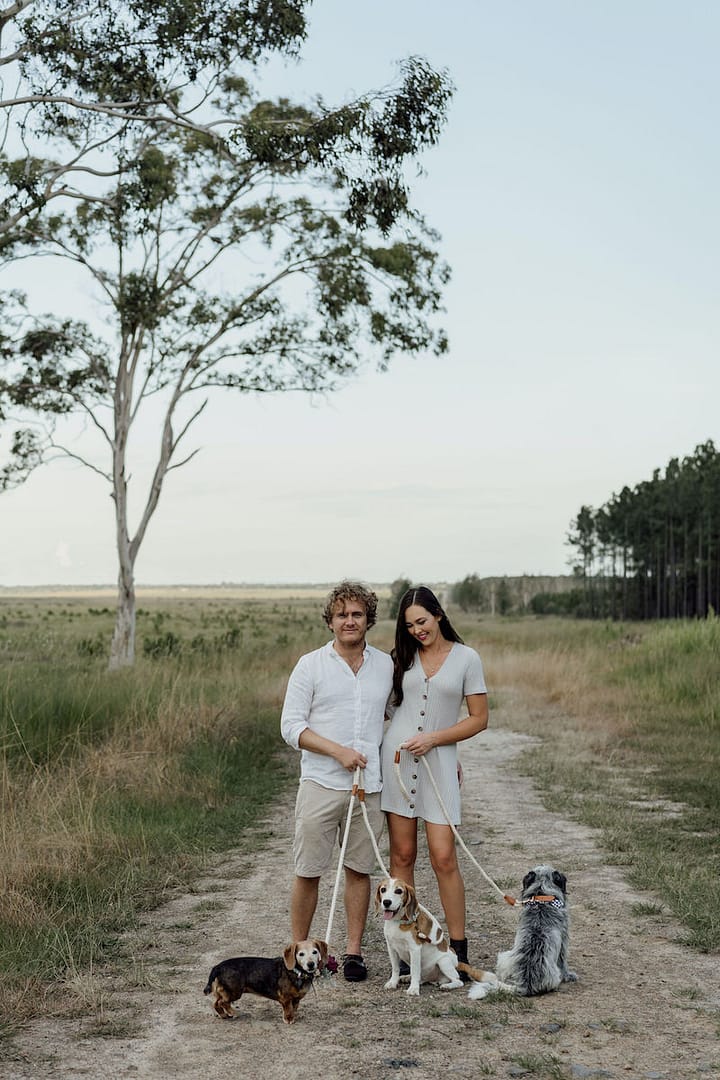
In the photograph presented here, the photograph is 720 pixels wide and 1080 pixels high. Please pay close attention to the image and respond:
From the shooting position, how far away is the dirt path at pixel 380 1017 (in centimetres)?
466

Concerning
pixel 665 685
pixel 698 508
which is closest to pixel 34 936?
pixel 665 685

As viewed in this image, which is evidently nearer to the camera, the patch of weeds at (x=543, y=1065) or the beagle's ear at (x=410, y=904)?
the patch of weeds at (x=543, y=1065)

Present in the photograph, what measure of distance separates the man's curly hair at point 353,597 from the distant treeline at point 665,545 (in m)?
62.7

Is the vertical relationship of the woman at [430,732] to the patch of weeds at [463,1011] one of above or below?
above

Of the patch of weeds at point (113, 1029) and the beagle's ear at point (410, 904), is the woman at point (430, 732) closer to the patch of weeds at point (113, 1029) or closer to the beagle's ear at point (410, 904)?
the beagle's ear at point (410, 904)

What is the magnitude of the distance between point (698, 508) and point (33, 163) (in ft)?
195

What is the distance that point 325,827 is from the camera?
5680mm

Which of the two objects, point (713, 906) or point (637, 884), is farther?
point (637, 884)

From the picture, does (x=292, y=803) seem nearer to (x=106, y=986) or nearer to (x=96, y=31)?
(x=106, y=986)

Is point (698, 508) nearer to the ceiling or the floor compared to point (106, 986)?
nearer to the ceiling

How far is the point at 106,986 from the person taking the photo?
5.77 metres

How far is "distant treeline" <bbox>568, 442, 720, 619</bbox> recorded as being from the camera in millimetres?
70438

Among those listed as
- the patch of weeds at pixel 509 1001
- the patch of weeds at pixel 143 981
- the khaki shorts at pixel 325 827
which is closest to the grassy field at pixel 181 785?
the patch of weeds at pixel 143 981

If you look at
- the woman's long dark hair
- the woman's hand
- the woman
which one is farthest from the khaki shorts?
the woman's long dark hair
